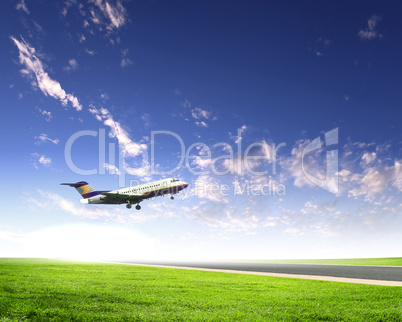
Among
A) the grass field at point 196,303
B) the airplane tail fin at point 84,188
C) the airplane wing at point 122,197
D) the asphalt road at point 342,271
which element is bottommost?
the asphalt road at point 342,271

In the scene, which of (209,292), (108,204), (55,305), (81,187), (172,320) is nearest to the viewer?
(172,320)

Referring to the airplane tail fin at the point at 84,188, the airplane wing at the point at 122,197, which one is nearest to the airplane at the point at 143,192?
the airplane wing at the point at 122,197

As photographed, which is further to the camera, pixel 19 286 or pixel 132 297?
pixel 19 286

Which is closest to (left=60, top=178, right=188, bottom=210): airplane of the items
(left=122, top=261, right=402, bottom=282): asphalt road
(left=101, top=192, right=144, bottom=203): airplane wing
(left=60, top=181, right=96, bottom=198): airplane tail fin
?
(left=101, top=192, right=144, bottom=203): airplane wing

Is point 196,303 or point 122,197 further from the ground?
point 122,197

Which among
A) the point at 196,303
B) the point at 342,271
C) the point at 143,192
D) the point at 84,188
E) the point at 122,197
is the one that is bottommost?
the point at 342,271

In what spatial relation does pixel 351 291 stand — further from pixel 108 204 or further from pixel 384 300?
pixel 108 204

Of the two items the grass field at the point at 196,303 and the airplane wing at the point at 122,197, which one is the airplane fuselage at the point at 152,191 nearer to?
the airplane wing at the point at 122,197

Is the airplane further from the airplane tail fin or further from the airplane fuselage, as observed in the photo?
the airplane tail fin

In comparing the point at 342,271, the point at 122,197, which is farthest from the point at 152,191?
the point at 342,271

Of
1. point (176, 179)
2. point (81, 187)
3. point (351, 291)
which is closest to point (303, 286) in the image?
point (351, 291)

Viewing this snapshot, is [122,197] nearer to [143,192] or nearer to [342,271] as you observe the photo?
[143,192]

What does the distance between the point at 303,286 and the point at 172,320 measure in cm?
930

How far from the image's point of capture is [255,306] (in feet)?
34.8
